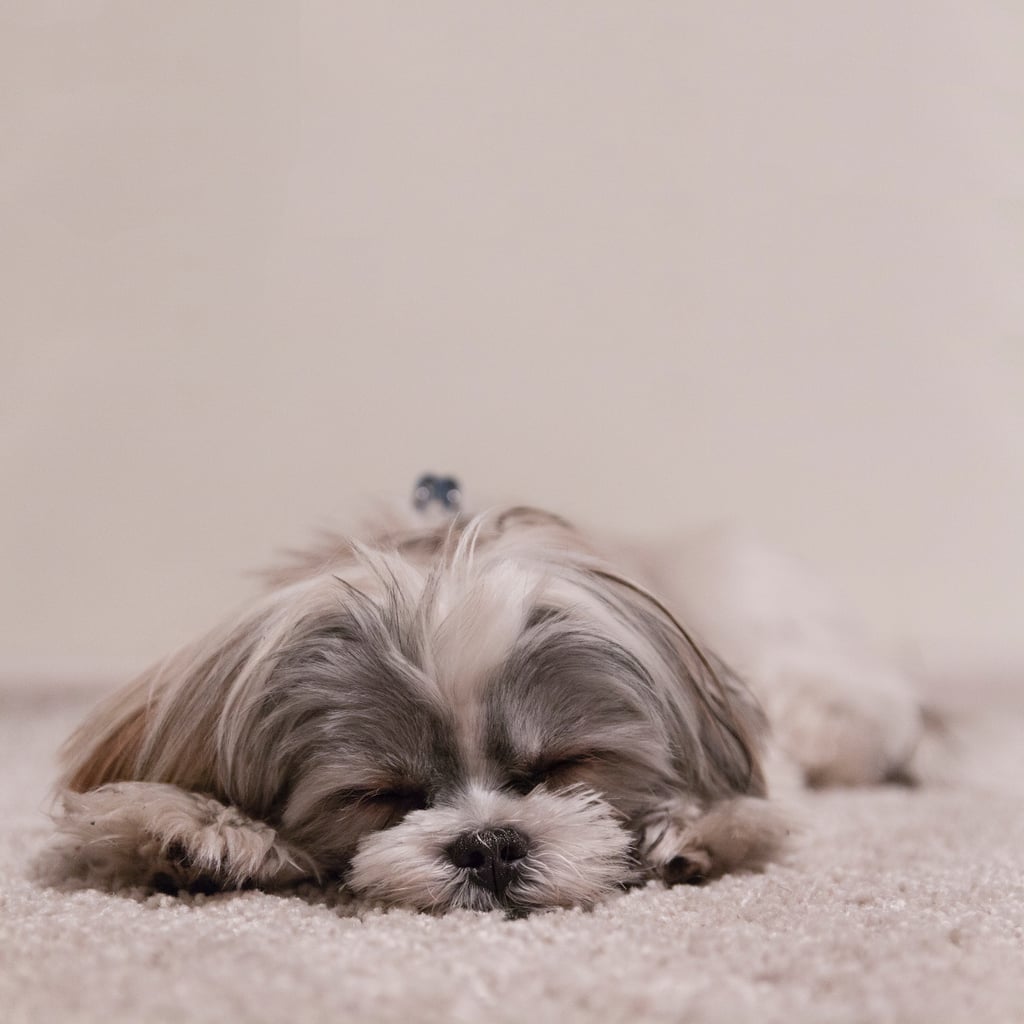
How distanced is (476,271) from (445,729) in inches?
89.7

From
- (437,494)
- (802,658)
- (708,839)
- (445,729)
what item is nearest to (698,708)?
(708,839)

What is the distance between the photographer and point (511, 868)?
4.99 ft

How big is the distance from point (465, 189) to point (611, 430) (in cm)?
84

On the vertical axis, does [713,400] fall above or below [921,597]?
above

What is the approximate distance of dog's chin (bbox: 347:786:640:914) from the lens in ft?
4.91

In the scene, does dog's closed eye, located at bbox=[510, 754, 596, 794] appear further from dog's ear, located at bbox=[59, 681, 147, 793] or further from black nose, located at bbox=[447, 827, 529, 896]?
dog's ear, located at bbox=[59, 681, 147, 793]

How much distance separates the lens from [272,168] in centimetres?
351

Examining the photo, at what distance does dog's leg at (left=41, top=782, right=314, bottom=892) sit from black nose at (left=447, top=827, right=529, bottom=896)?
239mm

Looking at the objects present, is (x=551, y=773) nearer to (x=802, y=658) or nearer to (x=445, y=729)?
(x=445, y=729)

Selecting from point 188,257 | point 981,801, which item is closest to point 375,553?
point 981,801

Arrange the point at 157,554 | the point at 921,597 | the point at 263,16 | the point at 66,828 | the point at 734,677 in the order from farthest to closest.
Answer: the point at 921,597 < the point at 157,554 < the point at 263,16 < the point at 734,677 < the point at 66,828

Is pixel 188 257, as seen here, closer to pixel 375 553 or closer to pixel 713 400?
pixel 713 400

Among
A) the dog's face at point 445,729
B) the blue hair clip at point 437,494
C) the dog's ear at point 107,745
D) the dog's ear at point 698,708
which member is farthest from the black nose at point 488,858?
the blue hair clip at point 437,494

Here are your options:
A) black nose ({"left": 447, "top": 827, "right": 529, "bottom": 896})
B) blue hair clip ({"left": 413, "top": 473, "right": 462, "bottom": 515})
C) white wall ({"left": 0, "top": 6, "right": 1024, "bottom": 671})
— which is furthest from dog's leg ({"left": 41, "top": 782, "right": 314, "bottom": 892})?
white wall ({"left": 0, "top": 6, "right": 1024, "bottom": 671})
